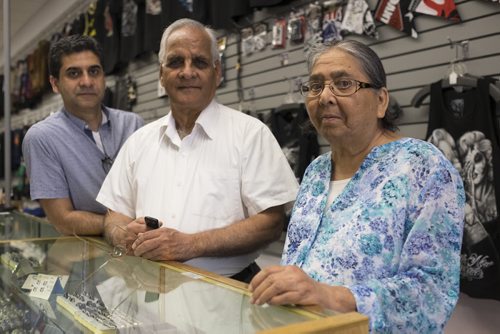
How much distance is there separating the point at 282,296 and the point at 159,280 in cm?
55

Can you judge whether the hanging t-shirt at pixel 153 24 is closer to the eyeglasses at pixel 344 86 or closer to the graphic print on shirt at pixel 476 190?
the graphic print on shirt at pixel 476 190

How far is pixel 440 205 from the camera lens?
4.07ft

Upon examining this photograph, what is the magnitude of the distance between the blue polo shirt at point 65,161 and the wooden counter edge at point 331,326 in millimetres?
1669

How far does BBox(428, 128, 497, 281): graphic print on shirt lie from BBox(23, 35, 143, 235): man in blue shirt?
170 centimetres

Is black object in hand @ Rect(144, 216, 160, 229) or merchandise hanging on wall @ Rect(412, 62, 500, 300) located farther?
merchandise hanging on wall @ Rect(412, 62, 500, 300)

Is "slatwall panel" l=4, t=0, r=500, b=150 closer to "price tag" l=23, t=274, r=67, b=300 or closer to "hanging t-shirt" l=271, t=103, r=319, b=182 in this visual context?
"hanging t-shirt" l=271, t=103, r=319, b=182

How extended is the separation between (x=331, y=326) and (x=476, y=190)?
1.86 m

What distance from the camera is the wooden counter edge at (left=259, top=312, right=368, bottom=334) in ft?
2.70

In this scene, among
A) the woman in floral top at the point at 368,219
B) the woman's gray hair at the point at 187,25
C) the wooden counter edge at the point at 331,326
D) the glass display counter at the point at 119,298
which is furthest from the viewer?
the woman's gray hair at the point at 187,25

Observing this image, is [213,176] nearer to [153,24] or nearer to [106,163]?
[106,163]

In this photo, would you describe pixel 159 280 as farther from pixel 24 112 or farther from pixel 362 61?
pixel 24 112

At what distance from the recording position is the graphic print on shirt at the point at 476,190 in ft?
7.79

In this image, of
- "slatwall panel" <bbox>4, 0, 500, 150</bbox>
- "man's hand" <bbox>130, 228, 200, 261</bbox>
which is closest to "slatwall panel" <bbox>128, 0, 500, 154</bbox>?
"slatwall panel" <bbox>4, 0, 500, 150</bbox>

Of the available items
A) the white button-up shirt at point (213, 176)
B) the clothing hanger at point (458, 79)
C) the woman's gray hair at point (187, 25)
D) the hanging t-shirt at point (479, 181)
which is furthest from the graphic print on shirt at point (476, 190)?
the woman's gray hair at point (187, 25)
